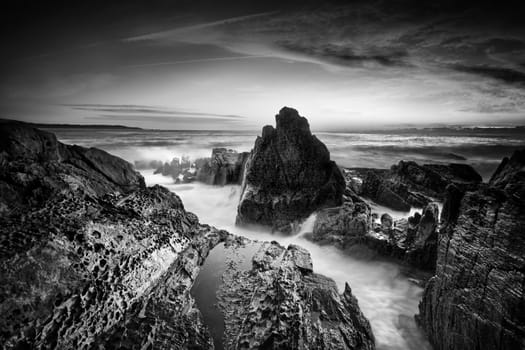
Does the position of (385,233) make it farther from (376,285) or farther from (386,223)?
(376,285)

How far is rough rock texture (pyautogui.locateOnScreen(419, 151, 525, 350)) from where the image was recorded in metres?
4.23

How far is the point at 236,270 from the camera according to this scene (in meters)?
6.42

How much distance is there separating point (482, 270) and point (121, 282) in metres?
6.74

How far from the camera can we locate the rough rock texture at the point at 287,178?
13445mm

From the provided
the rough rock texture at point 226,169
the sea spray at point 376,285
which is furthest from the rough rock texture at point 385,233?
the rough rock texture at point 226,169

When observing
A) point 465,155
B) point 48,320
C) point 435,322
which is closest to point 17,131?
point 48,320

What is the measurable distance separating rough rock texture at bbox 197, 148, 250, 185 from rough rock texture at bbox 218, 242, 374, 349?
1472 centimetres

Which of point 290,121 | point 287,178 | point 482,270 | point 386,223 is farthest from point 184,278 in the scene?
point 290,121

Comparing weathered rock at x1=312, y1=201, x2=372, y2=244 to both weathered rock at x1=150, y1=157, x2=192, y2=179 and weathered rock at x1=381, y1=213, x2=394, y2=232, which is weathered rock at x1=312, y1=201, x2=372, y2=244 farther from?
weathered rock at x1=150, y1=157, x2=192, y2=179

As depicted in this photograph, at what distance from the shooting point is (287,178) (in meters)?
14.2

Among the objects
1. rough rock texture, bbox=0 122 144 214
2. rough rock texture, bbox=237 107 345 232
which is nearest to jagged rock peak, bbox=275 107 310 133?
rough rock texture, bbox=237 107 345 232

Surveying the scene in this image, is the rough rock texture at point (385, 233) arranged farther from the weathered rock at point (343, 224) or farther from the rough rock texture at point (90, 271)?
the rough rock texture at point (90, 271)

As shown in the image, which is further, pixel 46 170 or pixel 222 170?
pixel 222 170

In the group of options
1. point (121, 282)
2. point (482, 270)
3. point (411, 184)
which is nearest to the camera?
point (121, 282)
